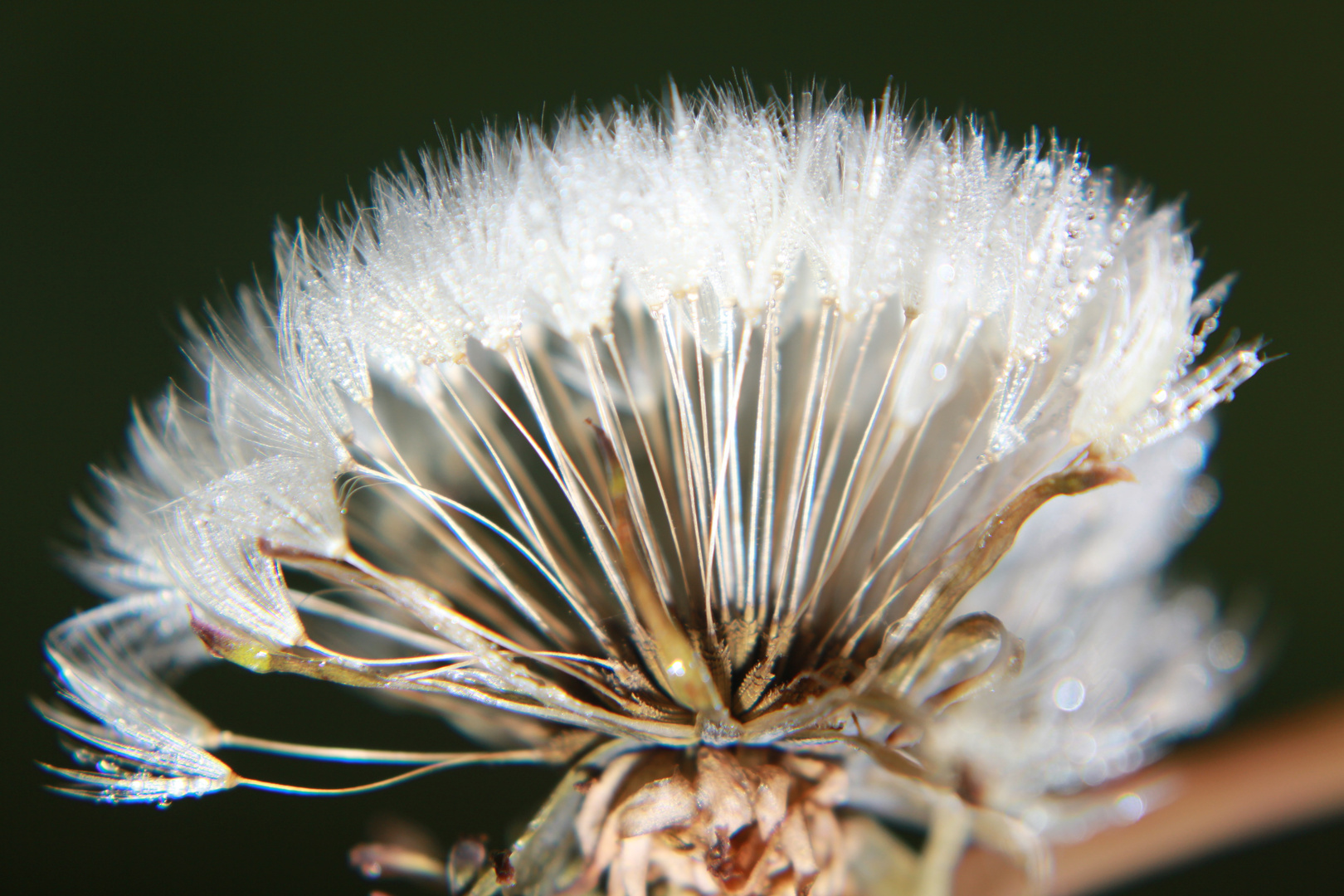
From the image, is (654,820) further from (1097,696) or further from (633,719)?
(1097,696)

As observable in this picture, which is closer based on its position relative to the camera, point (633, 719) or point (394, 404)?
point (633, 719)

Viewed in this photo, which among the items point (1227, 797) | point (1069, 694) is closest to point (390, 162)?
point (1069, 694)

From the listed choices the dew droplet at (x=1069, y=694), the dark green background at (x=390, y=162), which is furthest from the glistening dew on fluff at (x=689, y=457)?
the dark green background at (x=390, y=162)

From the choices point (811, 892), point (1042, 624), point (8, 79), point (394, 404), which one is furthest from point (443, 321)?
point (8, 79)

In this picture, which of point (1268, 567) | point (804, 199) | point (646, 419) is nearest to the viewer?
point (804, 199)

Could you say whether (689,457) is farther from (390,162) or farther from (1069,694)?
(390,162)

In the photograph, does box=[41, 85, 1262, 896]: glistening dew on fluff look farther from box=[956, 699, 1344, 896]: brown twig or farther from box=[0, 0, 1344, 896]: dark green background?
box=[0, 0, 1344, 896]: dark green background

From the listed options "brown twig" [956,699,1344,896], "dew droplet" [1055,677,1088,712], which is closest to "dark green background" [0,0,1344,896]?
"brown twig" [956,699,1344,896]

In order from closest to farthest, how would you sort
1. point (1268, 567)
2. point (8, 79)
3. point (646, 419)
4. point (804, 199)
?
1. point (804, 199)
2. point (646, 419)
3. point (8, 79)
4. point (1268, 567)
